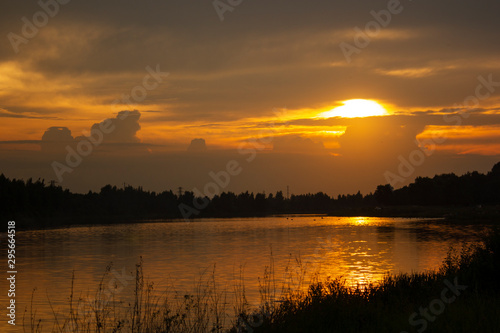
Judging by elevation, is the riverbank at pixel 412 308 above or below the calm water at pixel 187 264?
above

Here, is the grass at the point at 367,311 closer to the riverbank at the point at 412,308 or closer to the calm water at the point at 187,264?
the riverbank at the point at 412,308

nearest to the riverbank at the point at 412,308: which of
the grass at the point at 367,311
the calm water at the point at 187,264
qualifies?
the grass at the point at 367,311

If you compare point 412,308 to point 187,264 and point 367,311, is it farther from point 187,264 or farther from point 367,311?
point 187,264

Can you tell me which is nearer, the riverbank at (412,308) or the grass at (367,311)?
the riverbank at (412,308)

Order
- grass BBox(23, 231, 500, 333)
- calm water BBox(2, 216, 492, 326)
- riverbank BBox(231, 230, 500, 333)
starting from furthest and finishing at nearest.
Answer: calm water BBox(2, 216, 492, 326)
grass BBox(23, 231, 500, 333)
riverbank BBox(231, 230, 500, 333)

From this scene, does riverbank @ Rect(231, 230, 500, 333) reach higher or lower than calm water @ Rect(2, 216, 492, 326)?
higher

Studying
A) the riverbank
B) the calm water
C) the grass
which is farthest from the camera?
the calm water

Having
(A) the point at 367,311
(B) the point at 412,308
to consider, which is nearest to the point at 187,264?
(A) the point at 367,311

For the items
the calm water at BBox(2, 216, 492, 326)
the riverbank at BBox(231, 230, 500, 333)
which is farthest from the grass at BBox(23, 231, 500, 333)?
the calm water at BBox(2, 216, 492, 326)

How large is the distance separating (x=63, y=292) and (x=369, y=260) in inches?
1110

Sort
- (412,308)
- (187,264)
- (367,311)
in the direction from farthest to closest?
(187,264) < (412,308) < (367,311)

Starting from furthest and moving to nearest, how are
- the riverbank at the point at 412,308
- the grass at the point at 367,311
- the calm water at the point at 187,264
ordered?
the calm water at the point at 187,264
the grass at the point at 367,311
the riverbank at the point at 412,308

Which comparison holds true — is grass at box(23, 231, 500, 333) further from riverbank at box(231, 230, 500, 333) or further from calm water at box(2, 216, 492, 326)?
calm water at box(2, 216, 492, 326)

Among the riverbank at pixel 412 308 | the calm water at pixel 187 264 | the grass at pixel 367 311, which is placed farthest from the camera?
the calm water at pixel 187 264
